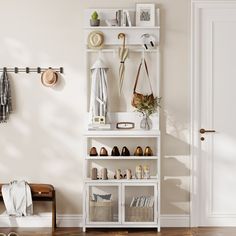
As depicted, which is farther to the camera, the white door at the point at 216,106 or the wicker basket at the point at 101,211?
the white door at the point at 216,106

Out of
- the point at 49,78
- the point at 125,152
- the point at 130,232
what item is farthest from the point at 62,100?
the point at 130,232

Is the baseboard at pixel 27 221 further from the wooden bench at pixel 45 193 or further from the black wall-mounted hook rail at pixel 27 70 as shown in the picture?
the black wall-mounted hook rail at pixel 27 70

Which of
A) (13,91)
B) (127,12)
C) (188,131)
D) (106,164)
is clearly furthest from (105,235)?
(127,12)

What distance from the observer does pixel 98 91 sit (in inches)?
204

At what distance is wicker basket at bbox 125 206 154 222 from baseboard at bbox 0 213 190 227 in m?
0.24

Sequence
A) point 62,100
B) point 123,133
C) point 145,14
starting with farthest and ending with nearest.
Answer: point 62,100, point 145,14, point 123,133

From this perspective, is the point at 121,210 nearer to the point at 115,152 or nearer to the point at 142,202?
the point at 142,202

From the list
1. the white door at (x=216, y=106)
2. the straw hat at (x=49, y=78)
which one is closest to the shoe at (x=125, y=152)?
the white door at (x=216, y=106)

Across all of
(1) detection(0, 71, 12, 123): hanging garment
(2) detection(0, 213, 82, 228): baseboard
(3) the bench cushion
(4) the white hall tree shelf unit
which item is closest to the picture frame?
(4) the white hall tree shelf unit

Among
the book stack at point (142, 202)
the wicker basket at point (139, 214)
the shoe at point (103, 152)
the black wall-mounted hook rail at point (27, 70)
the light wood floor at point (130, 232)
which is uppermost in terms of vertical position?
the black wall-mounted hook rail at point (27, 70)

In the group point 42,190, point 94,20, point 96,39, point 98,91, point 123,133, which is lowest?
point 42,190

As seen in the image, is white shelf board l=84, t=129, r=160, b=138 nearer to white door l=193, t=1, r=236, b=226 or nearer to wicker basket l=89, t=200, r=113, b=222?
white door l=193, t=1, r=236, b=226

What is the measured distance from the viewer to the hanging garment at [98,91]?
517 cm

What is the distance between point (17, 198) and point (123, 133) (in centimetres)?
114
